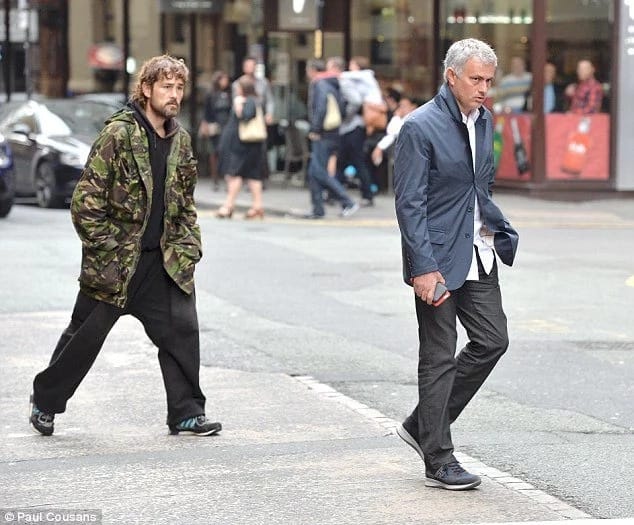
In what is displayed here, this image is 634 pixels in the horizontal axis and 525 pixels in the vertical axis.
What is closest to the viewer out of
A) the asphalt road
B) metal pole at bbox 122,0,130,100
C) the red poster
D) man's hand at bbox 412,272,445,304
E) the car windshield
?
man's hand at bbox 412,272,445,304

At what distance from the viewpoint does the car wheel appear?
20.8 m

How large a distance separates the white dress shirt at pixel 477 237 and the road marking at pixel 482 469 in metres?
0.86

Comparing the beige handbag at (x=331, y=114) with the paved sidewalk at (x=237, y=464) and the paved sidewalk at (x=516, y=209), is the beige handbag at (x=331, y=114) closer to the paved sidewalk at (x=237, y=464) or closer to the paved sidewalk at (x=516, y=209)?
the paved sidewalk at (x=516, y=209)

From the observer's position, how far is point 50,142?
21.1m

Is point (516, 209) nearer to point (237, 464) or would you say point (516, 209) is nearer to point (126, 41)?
point (126, 41)

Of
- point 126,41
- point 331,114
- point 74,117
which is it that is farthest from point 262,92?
point 126,41

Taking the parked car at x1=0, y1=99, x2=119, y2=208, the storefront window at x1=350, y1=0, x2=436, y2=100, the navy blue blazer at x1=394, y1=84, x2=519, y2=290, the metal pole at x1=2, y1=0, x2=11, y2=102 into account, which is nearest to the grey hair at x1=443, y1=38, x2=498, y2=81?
the navy blue blazer at x1=394, y1=84, x2=519, y2=290

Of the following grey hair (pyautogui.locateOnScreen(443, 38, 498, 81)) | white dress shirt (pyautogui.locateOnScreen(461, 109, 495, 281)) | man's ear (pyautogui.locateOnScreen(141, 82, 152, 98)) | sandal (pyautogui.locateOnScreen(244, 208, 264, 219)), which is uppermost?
grey hair (pyautogui.locateOnScreen(443, 38, 498, 81))

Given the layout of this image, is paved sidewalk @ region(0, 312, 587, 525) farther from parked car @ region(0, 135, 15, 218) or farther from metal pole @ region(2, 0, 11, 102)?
metal pole @ region(2, 0, 11, 102)

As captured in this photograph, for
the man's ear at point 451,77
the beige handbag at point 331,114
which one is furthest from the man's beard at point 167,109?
the beige handbag at point 331,114

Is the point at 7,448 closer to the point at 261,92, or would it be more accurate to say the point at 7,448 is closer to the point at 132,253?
the point at 132,253

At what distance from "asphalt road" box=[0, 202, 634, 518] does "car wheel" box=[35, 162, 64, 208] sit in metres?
2.74

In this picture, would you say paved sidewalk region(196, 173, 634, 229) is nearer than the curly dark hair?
No

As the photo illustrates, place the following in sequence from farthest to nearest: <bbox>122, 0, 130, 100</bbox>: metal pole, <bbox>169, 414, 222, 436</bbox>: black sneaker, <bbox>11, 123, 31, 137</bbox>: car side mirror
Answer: <bbox>122, 0, 130, 100</bbox>: metal pole, <bbox>11, 123, 31, 137</bbox>: car side mirror, <bbox>169, 414, 222, 436</bbox>: black sneaker
